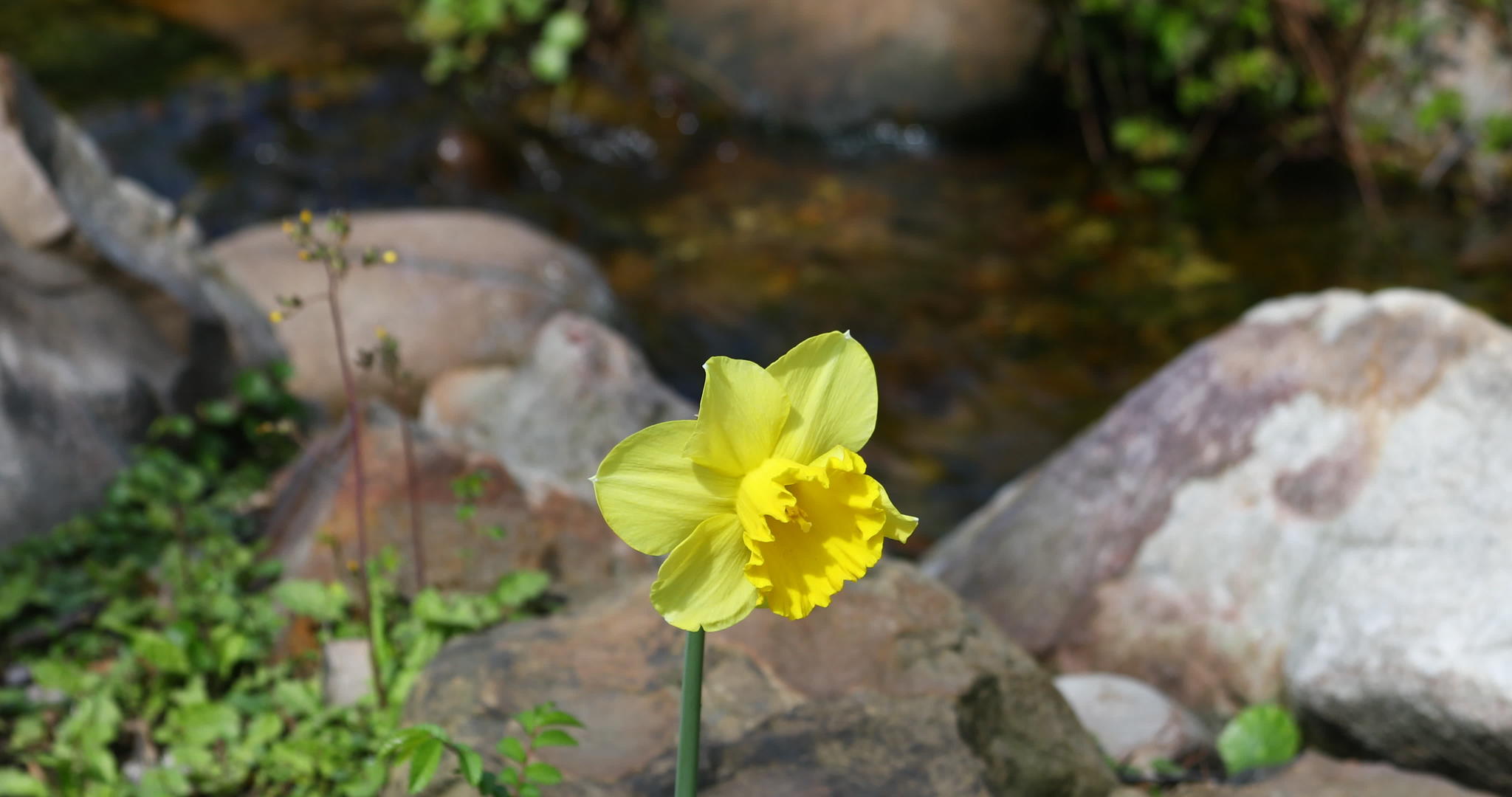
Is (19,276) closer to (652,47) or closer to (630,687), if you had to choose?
(630,687)

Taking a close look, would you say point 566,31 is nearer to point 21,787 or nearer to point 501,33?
point 501,33

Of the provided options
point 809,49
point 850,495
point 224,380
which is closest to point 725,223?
point 809,49

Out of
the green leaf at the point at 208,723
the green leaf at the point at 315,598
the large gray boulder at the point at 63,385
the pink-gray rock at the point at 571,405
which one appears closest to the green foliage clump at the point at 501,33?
the pink-gray rock at the point at 571,405

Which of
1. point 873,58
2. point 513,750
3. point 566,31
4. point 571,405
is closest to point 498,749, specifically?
point 513,750

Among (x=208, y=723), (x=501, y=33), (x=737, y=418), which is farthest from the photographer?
(x=501, y=33)

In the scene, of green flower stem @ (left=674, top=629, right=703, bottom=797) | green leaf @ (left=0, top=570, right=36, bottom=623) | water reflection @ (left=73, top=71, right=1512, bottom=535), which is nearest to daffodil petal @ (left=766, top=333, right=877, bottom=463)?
green flower stem @ (left=674, top=629, right=703, bottom=797)

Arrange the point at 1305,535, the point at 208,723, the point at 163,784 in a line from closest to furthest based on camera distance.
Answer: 1. the point at 163,784
2. the point at 208,723
3. the point at 1305,535
